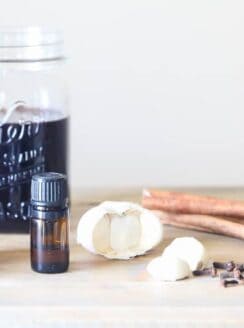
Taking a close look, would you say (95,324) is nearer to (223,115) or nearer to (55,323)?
(55,323)

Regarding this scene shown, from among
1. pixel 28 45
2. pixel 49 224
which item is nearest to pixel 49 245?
pixel 49 224

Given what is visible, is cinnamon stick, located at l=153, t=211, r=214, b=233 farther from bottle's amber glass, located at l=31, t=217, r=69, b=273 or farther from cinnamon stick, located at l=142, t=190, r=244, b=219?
bottle's amber glass, located at l=31, t=217, r=69, b=273

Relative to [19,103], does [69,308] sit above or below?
below

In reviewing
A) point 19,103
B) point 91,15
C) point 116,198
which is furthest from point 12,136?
point 91,15

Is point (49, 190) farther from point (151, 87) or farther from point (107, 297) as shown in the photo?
point (151, 87)

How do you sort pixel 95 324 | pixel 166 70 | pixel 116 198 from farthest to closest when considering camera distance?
pixel 166 70
pixel 116 198
pixel 95 324

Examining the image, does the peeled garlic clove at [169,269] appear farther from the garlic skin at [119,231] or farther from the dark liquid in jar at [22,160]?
the dark liquid in jar at [22,160]
